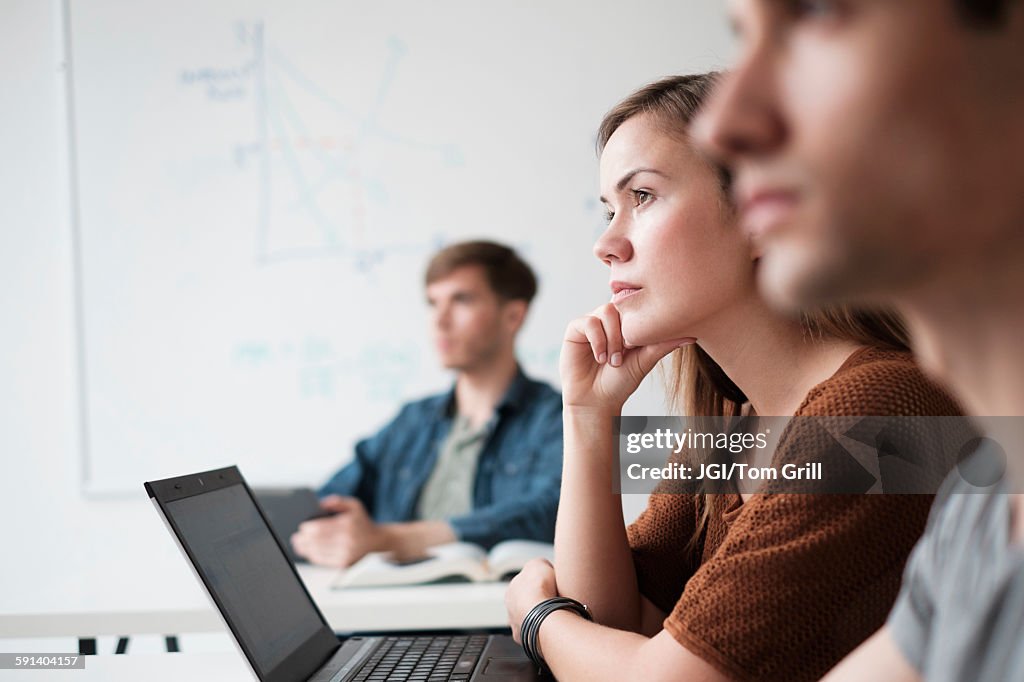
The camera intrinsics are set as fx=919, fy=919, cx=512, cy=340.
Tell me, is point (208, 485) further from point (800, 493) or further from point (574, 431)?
point (800, 493)

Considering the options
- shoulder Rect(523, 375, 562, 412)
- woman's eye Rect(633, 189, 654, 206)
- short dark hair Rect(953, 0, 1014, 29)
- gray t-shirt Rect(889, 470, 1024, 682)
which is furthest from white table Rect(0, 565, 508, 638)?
short dark hair Rect(953, 0, 1014, 29)

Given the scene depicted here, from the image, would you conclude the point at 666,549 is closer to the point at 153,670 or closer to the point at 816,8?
the point at 153,670

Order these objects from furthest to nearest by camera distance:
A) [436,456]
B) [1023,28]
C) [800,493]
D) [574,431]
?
1. [436,456]
2. [574,431]
3. [800,493]
4. [1023,28]

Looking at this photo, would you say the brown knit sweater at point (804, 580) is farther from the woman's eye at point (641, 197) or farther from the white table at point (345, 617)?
the white table at point (345, 617)

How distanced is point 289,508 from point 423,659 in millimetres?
1338

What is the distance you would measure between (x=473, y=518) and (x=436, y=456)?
0.51m

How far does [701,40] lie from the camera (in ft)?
9.86

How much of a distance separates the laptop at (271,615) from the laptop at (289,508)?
112 centimetres

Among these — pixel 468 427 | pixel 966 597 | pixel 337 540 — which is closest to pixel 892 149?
pixel 966 597

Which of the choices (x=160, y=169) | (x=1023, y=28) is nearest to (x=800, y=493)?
(x=1023, y=28)

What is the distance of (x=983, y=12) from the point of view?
0.39 metres

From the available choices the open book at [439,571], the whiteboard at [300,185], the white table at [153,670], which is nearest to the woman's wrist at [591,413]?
the white table at [153,670]

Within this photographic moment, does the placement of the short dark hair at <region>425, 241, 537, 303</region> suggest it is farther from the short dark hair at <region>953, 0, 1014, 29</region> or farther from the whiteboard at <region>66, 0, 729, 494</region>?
the short dark hair at <region>953, 0, 1014, 29</region>

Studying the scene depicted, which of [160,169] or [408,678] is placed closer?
[408,678]
